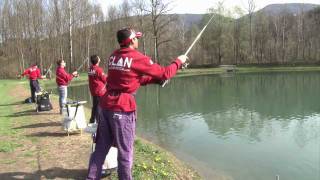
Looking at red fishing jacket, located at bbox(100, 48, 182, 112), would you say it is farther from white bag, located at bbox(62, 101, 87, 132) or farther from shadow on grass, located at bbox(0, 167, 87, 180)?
white bag, located at bbox(62, 101, 87, 132)

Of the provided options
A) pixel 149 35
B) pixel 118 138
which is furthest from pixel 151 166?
pixel 149 35

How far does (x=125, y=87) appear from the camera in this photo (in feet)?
15.7

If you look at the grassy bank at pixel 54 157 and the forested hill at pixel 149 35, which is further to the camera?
the forested hill at pixel 149 35

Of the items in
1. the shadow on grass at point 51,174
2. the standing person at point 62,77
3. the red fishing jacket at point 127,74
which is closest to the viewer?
the red fishing jacket at point 127,74

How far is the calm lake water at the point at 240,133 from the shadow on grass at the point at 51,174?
319cm

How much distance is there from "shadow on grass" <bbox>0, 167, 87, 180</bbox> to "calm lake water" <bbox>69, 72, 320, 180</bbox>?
319 cm

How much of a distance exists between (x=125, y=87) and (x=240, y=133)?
9284 millimetres

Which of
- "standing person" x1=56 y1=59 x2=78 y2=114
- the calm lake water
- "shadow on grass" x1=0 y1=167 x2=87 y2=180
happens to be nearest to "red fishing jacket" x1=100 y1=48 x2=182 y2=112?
"shadow on grass" x1=0 y1=167 x2=87 y2=180

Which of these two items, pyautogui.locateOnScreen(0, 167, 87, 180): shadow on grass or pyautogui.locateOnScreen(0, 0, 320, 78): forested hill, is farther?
pyautogui.locateOnScreen(0, 0, 320, 78): forested hill

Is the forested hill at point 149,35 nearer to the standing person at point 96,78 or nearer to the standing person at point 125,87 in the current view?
the standing person at point 96,78

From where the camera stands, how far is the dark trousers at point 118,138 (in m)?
4.80

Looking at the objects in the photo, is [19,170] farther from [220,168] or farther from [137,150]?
[220,168]

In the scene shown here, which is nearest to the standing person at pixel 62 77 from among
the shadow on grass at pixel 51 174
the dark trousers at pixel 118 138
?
the shadow on grass at pixel 51 174

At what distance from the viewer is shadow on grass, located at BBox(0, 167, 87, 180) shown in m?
6.25
